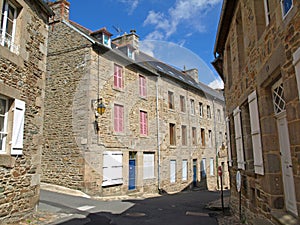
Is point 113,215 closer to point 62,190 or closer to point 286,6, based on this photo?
point 62,190

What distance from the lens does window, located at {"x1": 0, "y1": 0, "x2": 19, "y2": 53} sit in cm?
520

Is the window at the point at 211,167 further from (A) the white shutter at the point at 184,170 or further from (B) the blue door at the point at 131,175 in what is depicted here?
(B) the blue door at the point at 131,175

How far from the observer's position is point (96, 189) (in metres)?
10.3

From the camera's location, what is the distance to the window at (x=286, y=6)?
120 inches

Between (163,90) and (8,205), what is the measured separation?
11.2 m

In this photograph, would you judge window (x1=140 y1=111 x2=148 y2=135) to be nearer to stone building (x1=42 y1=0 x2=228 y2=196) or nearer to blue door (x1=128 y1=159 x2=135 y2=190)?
stone building (x1=42 y1=0 x2=228 y2=196)

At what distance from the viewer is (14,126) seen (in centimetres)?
521

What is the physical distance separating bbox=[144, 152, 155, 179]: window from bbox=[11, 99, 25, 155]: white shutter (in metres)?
8.28

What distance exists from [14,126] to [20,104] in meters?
0.47

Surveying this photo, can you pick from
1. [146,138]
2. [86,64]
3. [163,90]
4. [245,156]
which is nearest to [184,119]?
[163,90]

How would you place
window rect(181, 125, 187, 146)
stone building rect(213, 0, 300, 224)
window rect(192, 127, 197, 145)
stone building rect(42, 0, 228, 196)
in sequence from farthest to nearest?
window rect(192, 127, 197, 145), window rect(181, 125, 187, 146), stone building rect(42, 0, 228, 196), stone building rect(213, 0, 300, 224)

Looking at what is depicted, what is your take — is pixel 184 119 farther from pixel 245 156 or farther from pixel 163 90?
pixel 245 156

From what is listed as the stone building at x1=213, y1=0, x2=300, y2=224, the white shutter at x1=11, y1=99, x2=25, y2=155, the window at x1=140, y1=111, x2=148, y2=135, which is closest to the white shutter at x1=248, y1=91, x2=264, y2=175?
the stone building at x1=213, y1=0, x2=300, y2=224

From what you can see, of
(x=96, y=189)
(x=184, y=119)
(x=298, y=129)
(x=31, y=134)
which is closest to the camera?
(x=298, y=129)
